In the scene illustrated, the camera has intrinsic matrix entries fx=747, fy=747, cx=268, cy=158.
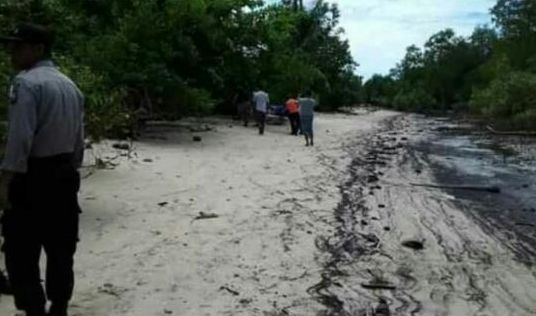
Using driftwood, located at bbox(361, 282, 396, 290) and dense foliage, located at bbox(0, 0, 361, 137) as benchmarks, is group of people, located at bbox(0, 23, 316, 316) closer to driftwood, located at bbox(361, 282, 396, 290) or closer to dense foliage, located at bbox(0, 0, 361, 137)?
driftwood, located at bbox(361, 282, 396, 290)

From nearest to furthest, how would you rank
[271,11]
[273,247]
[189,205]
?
[273,247], [189,205], [271,11]

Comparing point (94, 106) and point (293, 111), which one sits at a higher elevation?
point (94, 106)

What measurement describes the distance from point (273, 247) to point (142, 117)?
14.9 metres

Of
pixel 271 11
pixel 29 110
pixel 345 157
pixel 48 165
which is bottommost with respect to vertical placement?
pixel 345 157

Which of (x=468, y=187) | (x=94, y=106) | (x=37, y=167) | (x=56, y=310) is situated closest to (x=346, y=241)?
(x=94, y=106)

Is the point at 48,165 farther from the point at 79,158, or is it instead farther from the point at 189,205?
the point at 189,205

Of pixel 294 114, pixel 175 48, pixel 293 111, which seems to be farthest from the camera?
pixel 293 111

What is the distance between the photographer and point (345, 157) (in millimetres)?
20938

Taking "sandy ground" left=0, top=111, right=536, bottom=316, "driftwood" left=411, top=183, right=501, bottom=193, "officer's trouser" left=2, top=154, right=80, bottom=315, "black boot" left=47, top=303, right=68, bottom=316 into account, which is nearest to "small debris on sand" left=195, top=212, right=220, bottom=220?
"sandy ground" left=0, top=111, right=536, bottom=316

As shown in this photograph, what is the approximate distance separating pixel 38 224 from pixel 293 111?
79.9 feet

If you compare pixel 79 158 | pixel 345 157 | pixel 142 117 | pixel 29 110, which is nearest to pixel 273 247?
pixel 79 158

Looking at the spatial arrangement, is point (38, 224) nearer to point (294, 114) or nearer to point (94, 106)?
point (94, 106)

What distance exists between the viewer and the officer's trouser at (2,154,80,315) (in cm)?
475

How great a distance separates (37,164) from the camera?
4.74 m
